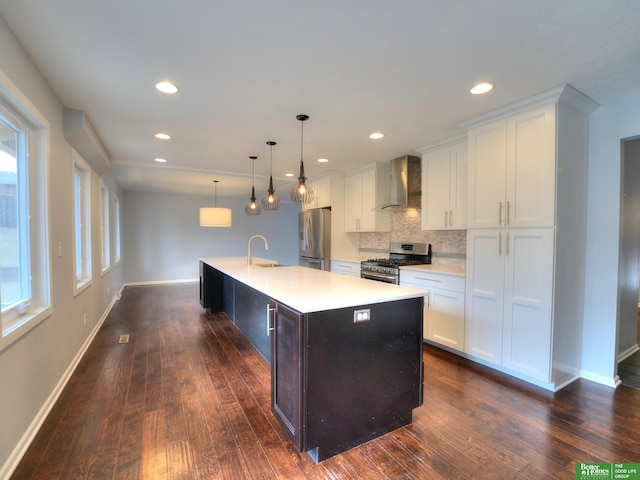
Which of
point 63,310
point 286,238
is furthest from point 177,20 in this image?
point 286,238

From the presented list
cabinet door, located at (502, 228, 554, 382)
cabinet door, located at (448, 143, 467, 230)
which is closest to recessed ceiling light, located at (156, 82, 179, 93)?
cabinet door, located at (448, 143, 467, 230)

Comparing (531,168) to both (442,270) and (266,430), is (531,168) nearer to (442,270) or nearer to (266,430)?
(442,270)

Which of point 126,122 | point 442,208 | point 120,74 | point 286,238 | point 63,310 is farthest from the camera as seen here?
point 286,238

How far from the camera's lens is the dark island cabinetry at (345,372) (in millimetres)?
1671

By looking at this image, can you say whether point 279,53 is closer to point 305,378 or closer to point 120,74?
point 120,74

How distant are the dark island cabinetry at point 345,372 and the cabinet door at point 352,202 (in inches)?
123

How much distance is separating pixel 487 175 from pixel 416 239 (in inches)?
68.6

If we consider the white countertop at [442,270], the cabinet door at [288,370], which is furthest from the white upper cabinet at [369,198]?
the cabinet door at [288,370]

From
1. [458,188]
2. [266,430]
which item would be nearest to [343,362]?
[266,430]

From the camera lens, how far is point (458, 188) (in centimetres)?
345

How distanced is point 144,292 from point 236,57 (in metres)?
6.11

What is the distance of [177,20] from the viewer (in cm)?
157

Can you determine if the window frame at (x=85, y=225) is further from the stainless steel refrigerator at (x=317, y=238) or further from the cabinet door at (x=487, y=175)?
the cabinet door at (x=487, y=175)

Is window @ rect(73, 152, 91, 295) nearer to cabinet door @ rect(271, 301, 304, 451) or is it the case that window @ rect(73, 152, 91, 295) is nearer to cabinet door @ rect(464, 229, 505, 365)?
cabinet door @ rect(271, 301, 304, 451)
